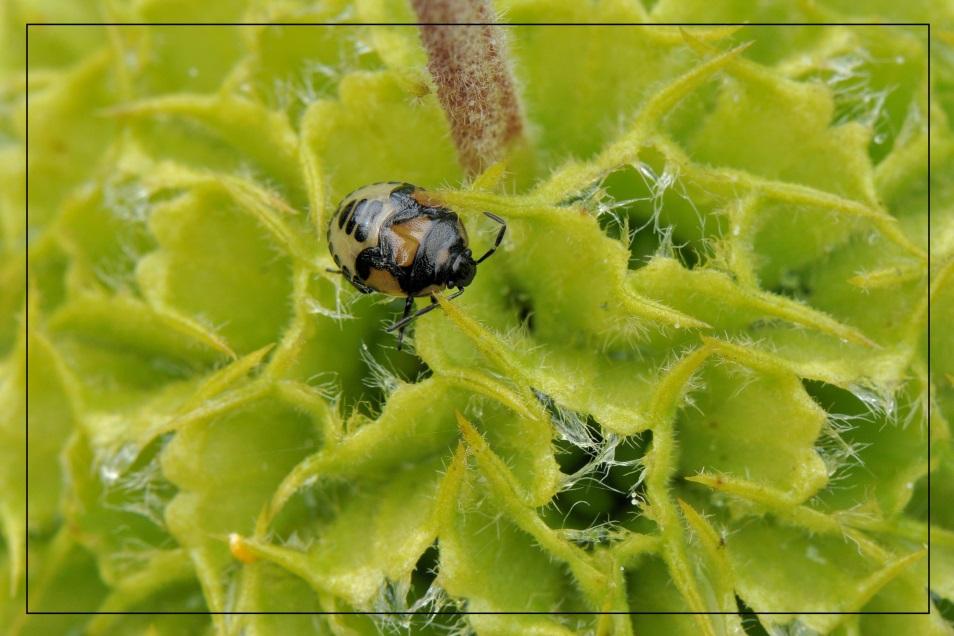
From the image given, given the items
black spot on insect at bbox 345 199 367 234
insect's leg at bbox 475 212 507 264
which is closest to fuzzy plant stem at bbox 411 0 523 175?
insect's leg at bbox 475 212 507 264

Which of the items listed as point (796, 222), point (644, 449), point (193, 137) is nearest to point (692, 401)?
point (644, 449)

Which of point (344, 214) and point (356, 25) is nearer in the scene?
point (344, 214)

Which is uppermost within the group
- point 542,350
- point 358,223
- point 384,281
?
point 358,223

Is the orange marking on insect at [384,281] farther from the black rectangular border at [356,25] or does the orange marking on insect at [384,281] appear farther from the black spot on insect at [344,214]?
the black rectangular border at [356,25]

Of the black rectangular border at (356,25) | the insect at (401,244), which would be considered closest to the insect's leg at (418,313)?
the insect at (401,244)

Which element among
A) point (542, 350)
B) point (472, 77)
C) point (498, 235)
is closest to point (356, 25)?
point (472, 77)

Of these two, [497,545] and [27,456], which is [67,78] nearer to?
[27,456]

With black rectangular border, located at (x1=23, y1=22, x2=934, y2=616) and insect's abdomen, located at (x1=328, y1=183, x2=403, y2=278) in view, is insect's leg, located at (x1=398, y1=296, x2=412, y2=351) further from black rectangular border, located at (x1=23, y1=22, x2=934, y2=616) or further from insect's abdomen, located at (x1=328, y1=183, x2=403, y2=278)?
black rectangular border, located at (x1=23, y1=22, x2=934, y2=616)

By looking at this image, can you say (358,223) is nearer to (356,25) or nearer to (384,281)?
(384,281)
